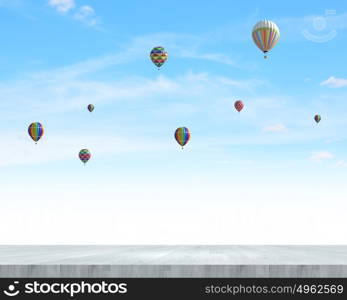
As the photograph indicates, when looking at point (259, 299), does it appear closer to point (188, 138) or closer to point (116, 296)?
point (116, 296)

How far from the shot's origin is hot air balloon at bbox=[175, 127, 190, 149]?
57.1m

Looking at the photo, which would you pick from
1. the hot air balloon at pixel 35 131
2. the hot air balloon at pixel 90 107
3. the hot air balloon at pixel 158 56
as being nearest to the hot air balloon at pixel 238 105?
the hot air balloon at pixel 158 56

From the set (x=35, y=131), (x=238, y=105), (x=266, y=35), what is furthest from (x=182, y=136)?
(x=35, y=131)

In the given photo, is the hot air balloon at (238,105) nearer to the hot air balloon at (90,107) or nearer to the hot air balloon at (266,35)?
the hot air balloon at (266,35)

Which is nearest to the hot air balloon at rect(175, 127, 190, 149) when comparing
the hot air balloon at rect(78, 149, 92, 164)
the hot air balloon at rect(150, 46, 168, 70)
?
the hot air balloon at rect(150, 46, 168, 70)

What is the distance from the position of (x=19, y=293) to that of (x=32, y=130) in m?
41.1

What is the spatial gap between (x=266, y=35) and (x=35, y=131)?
25041 millimetres

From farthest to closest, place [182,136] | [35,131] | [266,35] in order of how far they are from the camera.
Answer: [35,131] < [182,136] < [266,35]

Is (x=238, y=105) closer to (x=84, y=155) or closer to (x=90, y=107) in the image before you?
(x=90, y=107)

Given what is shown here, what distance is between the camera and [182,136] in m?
57.2

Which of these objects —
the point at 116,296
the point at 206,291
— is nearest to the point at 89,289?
the point at 116,296

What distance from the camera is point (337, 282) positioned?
17.7 meters

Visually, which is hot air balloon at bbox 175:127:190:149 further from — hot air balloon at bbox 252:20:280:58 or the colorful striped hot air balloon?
the colorful striped hot air balloon

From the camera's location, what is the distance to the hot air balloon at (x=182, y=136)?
187ft
